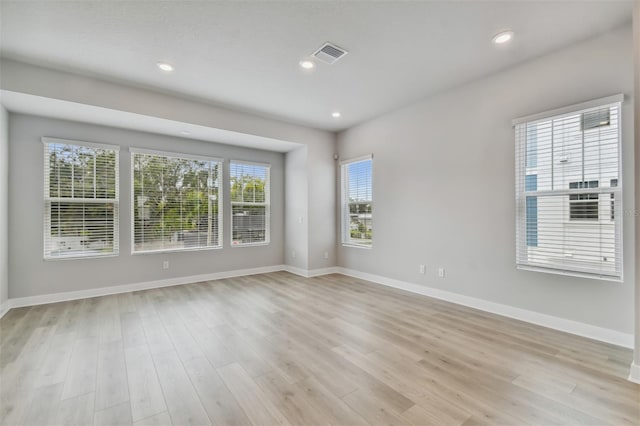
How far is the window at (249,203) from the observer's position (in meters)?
5.75

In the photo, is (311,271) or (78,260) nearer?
(78,260)

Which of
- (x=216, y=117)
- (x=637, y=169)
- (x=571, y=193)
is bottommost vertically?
(x=571, y=193)

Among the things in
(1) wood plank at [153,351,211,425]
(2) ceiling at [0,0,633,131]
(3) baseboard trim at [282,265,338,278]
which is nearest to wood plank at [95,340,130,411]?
→ (1) wood plank at [153,351,211,425]

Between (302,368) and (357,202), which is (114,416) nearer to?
(302,368)

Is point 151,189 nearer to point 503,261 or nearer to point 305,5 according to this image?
point 305,5

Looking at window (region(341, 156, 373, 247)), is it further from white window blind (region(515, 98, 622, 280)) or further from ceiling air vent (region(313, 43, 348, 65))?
white window blind (region(515, 98, 622, 280))

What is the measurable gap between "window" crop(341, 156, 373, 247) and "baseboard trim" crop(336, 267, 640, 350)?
3.50 feet

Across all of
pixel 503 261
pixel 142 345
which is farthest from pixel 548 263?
pixel 142 345

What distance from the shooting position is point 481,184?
3.65 m

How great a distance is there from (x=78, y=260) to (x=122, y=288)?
729 millimetres

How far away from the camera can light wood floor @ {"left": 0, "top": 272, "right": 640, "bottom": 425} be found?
5.76ft

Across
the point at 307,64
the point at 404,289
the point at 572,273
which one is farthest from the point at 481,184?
Answer: the point at 307,64

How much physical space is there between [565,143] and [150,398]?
431 cm

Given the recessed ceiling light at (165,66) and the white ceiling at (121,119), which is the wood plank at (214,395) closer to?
the recessed ceiling light at (165,66)
